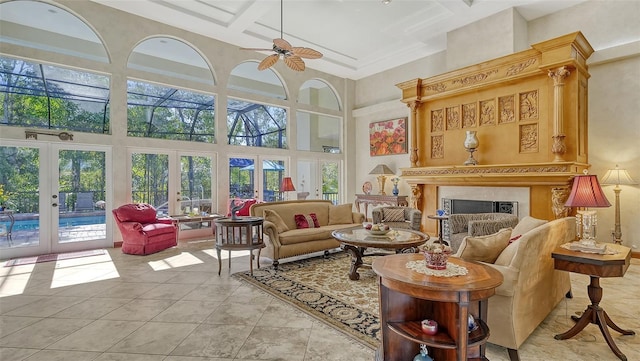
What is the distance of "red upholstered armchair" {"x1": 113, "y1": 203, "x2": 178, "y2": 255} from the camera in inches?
208

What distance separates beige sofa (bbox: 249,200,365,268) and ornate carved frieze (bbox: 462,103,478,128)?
3.13m

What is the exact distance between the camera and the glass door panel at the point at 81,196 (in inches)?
219

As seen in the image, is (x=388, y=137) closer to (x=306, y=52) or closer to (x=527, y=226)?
(x=306, y=52)

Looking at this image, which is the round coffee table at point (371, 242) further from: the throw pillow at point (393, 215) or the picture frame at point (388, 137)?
the picture frame at point (388, 137)

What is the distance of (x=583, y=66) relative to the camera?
5.29 meters

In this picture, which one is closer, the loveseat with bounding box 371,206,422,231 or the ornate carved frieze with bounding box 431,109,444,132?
the loveseat with bounding box 371,206,422,231

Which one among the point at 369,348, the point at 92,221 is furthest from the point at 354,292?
the point at 92,221

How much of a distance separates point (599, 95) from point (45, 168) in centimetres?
975

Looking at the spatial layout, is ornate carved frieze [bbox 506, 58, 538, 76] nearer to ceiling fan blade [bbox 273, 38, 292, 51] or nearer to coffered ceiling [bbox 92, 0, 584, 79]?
coffered ceiling [bbox 92, 0, 584, 79]

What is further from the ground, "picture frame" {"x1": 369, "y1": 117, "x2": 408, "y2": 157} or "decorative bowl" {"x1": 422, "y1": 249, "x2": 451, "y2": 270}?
"picture frame" {"x1": 369, "y1": 117, "x2": 408, "y2": 157}

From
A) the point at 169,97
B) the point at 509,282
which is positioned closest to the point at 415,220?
the point at 509,282

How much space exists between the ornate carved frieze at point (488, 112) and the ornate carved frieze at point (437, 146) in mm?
922

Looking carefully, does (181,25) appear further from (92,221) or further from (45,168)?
(92,221)

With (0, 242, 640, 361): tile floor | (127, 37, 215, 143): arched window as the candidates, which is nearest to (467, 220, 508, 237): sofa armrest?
(0, 242, 640, 361): tile floor
